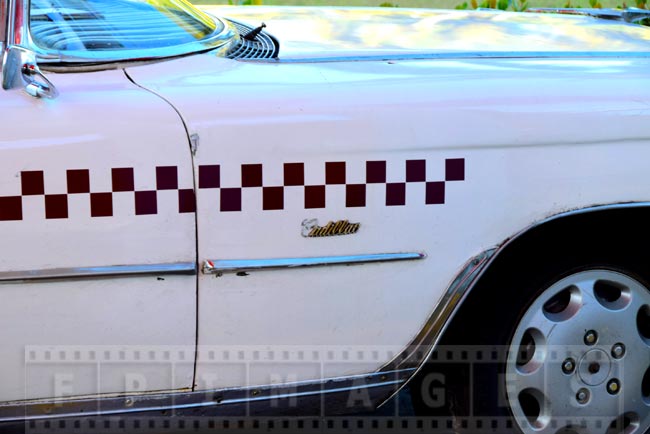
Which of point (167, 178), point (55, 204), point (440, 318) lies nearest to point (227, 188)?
point (167, 178)

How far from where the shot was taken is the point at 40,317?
6.86 ft

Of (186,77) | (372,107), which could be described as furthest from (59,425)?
(372,107)

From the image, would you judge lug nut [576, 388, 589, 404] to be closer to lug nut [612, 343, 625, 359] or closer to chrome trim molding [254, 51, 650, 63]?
lug nut [612, 343, 625, 359]

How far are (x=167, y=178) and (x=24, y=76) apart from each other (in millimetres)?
416

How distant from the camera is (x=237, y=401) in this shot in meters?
2.24

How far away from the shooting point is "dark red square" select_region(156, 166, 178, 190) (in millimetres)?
2059

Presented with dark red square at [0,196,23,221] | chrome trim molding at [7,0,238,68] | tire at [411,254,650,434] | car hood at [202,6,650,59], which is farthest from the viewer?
car hood at [202,6,650,59]

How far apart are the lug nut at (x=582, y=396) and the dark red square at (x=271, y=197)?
0.97 meters

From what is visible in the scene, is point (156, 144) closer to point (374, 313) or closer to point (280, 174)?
point (280, 174)

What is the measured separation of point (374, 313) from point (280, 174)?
1.38ft

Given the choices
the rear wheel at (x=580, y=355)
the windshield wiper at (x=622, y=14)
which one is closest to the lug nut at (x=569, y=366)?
the rear wheel at (x=580, y=355)

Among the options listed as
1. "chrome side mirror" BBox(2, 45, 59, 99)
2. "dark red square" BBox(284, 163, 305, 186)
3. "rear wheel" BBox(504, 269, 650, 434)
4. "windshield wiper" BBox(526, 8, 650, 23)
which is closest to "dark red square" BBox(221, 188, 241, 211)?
"dark red square" BBox(284, 163, 305, 186)

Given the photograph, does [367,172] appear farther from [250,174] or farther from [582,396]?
[582,396]

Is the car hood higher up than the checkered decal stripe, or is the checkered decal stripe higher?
the car hood
